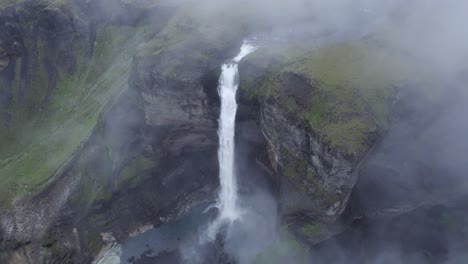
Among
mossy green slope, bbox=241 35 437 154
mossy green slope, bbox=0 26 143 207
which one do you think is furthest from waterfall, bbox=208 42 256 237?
mossy green slope, bbox=0 26 143 207

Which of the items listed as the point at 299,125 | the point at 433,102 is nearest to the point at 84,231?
the point at 299,125

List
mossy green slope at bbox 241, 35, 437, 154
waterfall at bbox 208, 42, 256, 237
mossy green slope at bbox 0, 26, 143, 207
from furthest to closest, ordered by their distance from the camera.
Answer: mossy green slope at bbox 0, 26, 143, 207, waterfall at bbox 208, 42, 256, 237, mossy green slope at bbox 241, 35, 437, 154

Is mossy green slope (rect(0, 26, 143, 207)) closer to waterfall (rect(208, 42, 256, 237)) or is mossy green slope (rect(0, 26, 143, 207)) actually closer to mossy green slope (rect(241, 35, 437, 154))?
waterfall (rect(208, 42, 256, 237))

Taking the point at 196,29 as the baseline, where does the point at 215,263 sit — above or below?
below

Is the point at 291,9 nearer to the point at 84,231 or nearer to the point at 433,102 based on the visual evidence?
the point at 433,102

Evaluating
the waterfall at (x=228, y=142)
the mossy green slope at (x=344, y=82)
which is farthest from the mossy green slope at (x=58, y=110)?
the mossy green slope at (x=344, y=82)

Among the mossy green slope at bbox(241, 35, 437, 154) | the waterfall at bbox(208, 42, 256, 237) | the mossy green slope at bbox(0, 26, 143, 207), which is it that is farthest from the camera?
the mossy green slope at bbox(0, 26, 143, 207)

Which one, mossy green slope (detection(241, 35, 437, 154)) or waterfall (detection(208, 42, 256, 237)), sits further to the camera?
waterfall (detection(208, 42, 256, 237))
